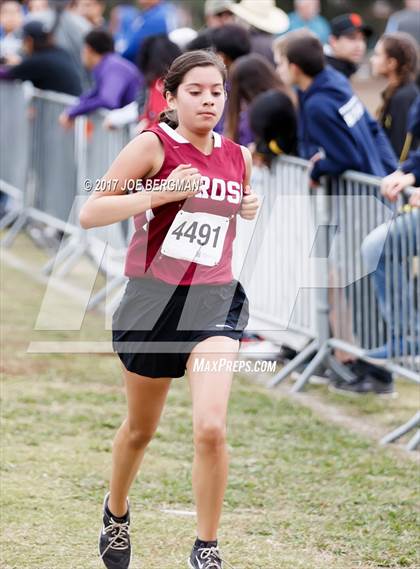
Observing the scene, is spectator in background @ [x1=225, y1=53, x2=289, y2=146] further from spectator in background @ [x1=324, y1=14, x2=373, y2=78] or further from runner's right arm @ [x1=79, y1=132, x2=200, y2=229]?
runner's right arm @ [x1=79, y1=132, x2=200, y2=229]

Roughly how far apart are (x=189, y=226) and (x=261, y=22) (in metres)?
6.80

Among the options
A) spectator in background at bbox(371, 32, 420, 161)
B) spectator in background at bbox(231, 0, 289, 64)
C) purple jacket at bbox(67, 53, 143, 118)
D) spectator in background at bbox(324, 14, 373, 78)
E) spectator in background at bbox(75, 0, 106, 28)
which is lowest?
spectator in background at bbox(371, 32, 420, 161)

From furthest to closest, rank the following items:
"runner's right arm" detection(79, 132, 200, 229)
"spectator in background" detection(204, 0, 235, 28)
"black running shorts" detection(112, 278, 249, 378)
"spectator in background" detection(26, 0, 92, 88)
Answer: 1. "spectator in background" detection(26, 0, 92, 88)
2. "spectator in background" detection(204, 0, 235, 28)
3. "black running shorts" detection(112, 278, 249, 378)
4. "runner's right arm" detection(79, 132, 200, 229)

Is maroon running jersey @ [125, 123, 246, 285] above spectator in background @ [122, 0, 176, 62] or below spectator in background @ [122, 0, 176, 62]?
below

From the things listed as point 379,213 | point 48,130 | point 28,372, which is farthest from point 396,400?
point 48,130

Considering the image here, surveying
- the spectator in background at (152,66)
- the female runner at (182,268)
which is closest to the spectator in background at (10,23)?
the spectator in background at (152,66)

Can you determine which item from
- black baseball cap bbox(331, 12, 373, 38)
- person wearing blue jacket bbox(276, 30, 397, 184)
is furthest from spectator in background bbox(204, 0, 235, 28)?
person wearing blue jacket bbox(276, 30, 397, 184)

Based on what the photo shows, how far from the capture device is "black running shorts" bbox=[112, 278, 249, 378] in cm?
470

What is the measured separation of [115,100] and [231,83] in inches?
88.7

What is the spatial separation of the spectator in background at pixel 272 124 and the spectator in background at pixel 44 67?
195 inches

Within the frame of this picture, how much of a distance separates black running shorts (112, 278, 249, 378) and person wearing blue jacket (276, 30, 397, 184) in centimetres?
311

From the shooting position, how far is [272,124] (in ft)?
27.5

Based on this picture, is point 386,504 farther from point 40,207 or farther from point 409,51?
point 40,207

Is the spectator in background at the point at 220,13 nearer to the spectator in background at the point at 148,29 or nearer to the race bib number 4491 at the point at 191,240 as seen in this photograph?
the spectator in background at the point at 148,29
